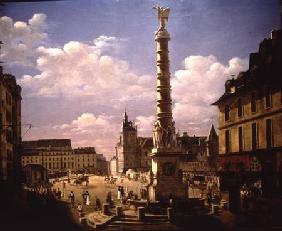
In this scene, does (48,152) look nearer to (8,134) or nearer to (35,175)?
(35,175)

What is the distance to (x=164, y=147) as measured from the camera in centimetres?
1886

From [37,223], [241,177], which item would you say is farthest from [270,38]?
[37,223]

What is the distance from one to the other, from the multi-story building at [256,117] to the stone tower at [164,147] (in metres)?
2.12

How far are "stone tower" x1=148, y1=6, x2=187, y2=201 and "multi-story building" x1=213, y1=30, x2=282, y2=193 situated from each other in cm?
212

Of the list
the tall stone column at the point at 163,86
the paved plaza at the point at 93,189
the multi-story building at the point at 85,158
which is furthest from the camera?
the paved plaza at the point at 93,189

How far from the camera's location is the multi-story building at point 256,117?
53.8 feet

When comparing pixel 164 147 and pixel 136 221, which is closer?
pixel 136 221

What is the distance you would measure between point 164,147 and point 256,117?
3.93 meters

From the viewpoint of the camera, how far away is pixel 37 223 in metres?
15.0

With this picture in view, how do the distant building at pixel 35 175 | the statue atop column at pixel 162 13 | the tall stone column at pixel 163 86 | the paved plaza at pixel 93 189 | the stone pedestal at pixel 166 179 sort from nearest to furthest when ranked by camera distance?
the statue atop column at pixel 162 13 → the stone pedestal at pixel 166 179 → the tall stone column at pixel 163 86 → the distant building at pixel 35 175 → the paved plaza at pixel 93 189

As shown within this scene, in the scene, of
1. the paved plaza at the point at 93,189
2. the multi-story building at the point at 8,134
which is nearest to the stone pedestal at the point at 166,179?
the paved plaza at the point at 93,189

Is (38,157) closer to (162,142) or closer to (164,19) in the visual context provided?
(162,142)

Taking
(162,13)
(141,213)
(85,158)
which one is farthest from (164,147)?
(162,13)

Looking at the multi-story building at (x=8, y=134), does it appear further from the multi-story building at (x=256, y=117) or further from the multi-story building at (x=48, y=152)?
the multi-story building at (x=256, y=117)
